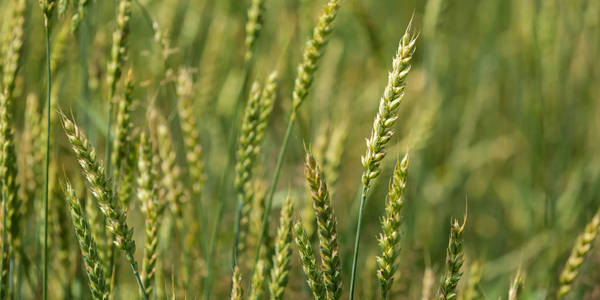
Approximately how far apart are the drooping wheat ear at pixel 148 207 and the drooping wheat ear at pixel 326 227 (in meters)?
0.36

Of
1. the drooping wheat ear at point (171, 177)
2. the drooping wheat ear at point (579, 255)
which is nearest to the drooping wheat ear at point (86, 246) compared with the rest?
the drooping wheat ear at point (171, 177)

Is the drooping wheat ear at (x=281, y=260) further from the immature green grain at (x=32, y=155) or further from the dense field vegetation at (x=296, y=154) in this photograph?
the immature green grain at (x=32, y=155)

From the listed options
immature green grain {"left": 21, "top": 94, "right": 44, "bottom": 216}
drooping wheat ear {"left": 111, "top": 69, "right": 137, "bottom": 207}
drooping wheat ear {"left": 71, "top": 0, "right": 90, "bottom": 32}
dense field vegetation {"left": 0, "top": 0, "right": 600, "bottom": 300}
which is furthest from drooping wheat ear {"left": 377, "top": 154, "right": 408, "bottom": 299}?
immature green grain {"left": 21, "top": 94, "right": 44, "bottom": 216}

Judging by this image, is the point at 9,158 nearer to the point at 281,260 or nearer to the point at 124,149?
the point at 124,149

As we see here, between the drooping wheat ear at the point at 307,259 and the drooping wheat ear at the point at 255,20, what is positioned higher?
the drooping wheat ear at the point at 255,20

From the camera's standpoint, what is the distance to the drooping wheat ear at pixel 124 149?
4.36 ft

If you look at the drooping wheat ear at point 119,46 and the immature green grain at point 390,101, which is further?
the drooping wheat ear at point 119,46

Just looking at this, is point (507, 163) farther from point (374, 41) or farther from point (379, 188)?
point (374, 41)

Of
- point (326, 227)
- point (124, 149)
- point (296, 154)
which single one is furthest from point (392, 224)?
point (296, 154)

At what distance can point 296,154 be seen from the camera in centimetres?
247

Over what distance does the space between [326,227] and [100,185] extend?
406 mm

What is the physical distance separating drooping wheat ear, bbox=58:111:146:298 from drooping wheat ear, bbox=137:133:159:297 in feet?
0.31

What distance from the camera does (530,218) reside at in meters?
2.41

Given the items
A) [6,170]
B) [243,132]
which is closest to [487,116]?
[243,132]
